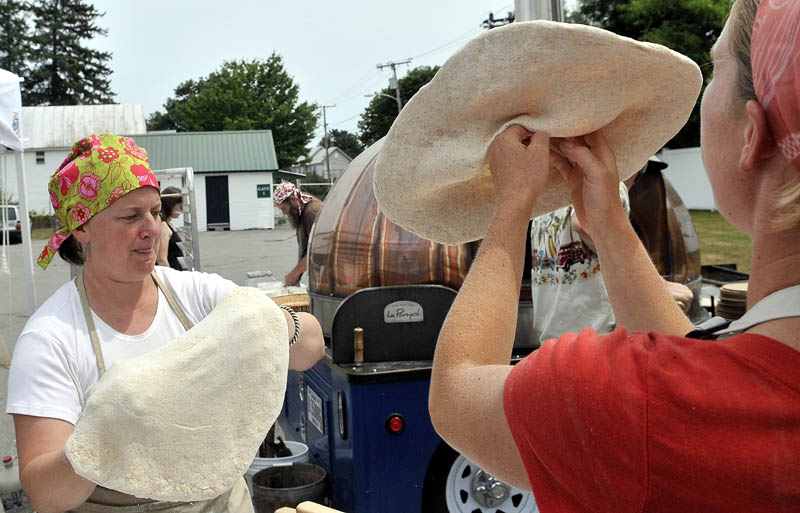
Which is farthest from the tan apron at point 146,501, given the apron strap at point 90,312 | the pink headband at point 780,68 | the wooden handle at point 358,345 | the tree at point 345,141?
the tree at point 345,141

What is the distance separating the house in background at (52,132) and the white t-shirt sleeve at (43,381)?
4247 centimetres

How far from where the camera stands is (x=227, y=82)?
5616 centimetres

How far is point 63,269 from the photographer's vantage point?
773 inches

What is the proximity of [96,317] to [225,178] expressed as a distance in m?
38.0

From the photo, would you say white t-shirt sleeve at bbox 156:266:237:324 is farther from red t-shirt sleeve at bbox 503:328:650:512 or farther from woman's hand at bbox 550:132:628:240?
red t-shirt sleeve at bbox 503:328:650:512

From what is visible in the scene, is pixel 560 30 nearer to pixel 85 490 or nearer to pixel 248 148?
pixel 85 490

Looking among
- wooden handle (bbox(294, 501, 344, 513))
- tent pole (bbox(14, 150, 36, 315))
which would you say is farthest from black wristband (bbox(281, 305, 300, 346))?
tent pole (bbox(14, 150, 36, 315))

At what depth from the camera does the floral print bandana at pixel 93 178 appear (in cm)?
198

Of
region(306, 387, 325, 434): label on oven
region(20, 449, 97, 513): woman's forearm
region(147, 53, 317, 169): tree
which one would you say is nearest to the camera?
region(20, 449, 97, 513): woman's forearm

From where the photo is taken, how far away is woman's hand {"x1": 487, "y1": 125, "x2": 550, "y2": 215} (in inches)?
42.9

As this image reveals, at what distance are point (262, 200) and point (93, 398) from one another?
38.0 meters

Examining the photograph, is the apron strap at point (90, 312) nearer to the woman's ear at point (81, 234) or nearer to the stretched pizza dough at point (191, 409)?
the woman's ear at point (81, 234)

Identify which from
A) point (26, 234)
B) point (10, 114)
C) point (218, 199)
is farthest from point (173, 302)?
point (218, 199)

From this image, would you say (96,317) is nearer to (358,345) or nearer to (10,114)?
(358,345)
